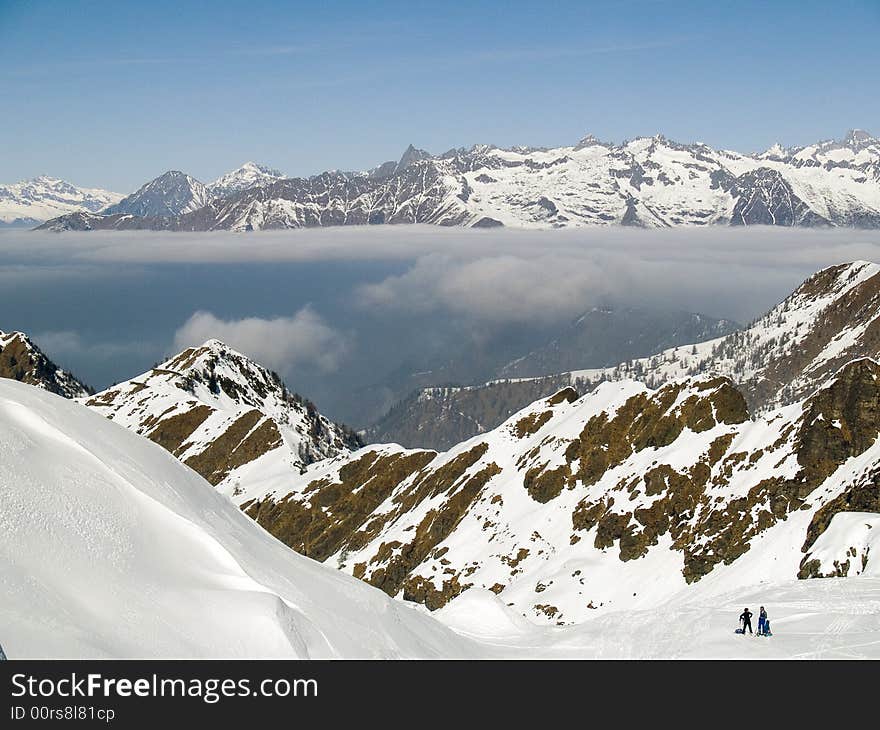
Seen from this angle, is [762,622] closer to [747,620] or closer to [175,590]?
[747,620]

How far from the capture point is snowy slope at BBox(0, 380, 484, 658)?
2214 cm

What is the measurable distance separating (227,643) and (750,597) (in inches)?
1522

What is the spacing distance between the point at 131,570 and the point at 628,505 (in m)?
78.4

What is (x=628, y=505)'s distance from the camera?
9569 cm

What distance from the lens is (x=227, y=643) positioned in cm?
2409

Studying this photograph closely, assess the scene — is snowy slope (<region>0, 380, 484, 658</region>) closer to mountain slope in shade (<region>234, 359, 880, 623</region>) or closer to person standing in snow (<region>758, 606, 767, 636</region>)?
person standing in snow (<region>758, 606, 767, 636</region>)

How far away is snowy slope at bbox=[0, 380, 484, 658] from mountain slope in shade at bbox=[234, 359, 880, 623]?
134 feet

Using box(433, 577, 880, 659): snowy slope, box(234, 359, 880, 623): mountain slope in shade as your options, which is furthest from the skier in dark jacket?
box(234, 359, 880, 623): mountain slope in shade

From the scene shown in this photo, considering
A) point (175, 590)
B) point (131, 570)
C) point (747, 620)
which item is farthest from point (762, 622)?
point (131, 570)

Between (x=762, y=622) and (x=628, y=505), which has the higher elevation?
(x=762, y=622)

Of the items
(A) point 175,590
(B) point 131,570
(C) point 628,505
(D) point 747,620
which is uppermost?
(B) point 131,570

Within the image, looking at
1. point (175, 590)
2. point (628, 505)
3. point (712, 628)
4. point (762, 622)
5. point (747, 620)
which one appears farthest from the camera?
point (628, 505)
